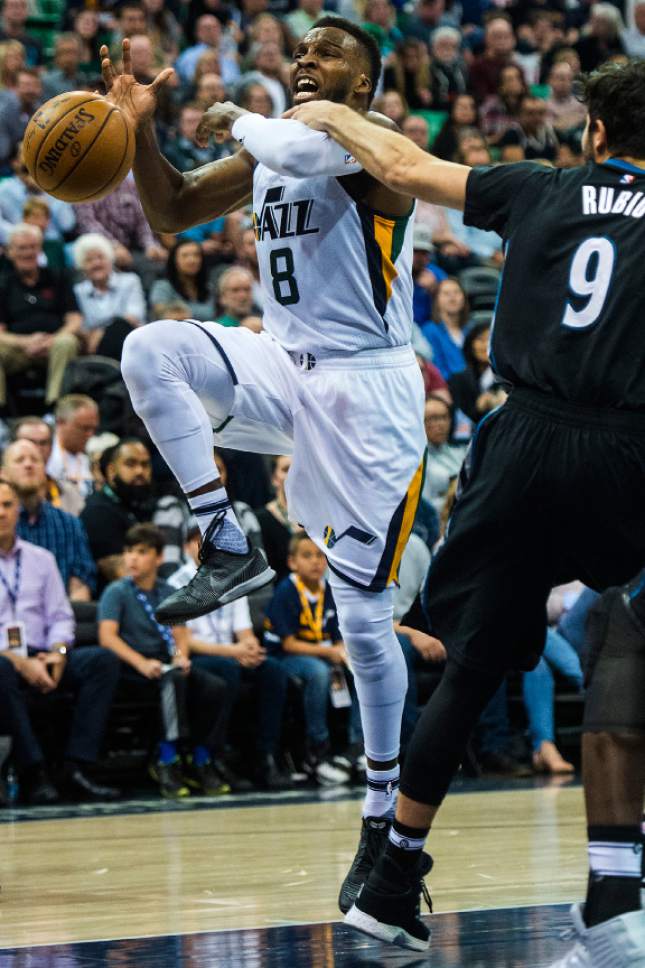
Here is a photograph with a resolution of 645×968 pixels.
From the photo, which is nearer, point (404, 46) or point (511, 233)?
point (511, 233)

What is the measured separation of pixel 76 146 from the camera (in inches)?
196

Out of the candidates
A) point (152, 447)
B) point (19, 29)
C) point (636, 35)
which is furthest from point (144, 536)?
point (636, 35)

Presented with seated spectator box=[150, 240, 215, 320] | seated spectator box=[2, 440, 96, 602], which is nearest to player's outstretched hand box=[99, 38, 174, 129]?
seated spectator box=[2, 440, 96, 602]

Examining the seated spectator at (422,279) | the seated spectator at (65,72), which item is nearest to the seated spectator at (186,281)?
the seated spectator at (422,279)

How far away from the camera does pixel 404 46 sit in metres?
16.2

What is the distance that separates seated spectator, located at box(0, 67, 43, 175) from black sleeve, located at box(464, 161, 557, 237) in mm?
9374

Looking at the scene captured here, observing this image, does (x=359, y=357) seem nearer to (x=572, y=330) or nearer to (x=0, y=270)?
(x=572, y=330)

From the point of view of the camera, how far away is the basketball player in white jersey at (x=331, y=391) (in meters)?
5.06

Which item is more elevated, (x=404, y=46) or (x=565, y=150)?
(x=404, y=46)

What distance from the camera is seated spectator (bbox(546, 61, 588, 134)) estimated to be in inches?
661

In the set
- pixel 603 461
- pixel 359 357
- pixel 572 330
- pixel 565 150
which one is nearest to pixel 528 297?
pixel 572 330

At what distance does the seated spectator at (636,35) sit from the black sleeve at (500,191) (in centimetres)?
1536

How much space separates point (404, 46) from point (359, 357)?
11.7m

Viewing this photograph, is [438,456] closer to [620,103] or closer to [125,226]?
[125,226]
